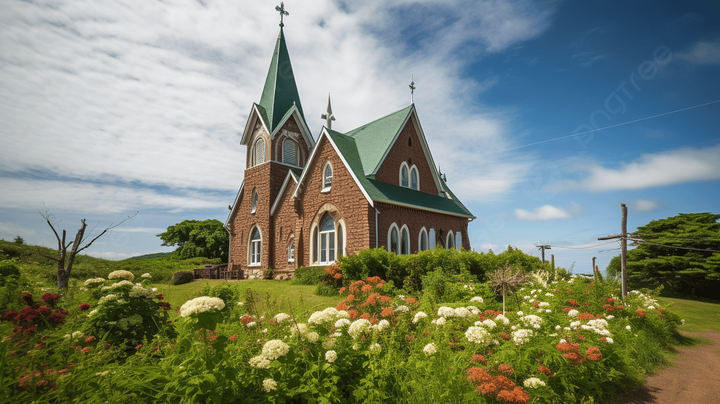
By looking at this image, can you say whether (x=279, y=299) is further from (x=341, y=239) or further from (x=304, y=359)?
(x=304, y=359)

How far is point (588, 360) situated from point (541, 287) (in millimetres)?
6049

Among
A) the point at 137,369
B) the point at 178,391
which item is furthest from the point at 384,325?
the point at 137,369

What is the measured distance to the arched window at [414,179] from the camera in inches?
985

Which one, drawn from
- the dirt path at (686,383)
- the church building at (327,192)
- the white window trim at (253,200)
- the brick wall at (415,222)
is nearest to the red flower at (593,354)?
the dirt path at (686,383)

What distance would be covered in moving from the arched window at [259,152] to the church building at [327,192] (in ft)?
0.26

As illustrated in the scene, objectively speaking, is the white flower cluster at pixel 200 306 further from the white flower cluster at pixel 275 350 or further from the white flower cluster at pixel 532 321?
the white flower cluster at pixel 532 321

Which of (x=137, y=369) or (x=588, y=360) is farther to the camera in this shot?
(x=588, y=360)

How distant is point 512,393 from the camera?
354 cm

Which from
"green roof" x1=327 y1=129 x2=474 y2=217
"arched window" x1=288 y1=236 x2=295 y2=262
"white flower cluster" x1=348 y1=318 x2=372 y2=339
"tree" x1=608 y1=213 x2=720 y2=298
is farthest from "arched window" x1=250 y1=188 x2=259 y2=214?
"tree" x1=608 y1=213 x2=720 y2=298

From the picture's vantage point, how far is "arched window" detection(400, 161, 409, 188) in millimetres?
24094

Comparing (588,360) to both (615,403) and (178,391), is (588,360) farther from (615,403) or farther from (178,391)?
(178,391)

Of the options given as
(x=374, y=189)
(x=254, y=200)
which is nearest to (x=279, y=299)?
(x=374, y=189)

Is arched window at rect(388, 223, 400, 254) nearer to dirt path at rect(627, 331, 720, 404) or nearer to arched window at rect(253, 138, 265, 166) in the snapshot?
arched window at rect(253, 138, 265, 166)

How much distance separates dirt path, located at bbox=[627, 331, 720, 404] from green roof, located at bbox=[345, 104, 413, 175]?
1586cm
